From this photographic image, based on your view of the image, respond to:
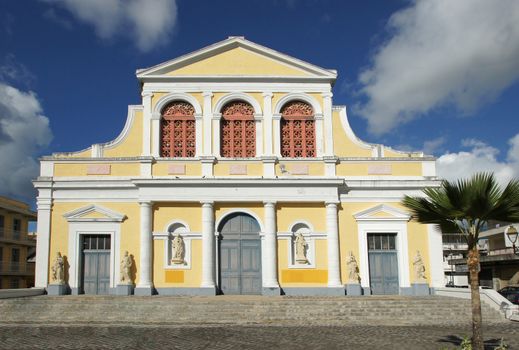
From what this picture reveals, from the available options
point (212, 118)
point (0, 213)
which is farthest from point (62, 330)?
point (0, 213)

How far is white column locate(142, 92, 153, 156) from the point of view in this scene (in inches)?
889

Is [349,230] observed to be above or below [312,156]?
below

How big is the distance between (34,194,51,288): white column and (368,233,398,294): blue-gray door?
44.2ft

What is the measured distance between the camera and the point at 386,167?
22984 mm

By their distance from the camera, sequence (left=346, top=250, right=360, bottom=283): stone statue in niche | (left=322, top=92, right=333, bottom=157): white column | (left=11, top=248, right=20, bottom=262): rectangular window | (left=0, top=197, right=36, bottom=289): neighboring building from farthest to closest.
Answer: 1. (left=11, top=248, right=20, bottom=262): rectangular window
2. (left=0, top=197, right=36, bottom=289): neighboring building
3. (left=322, top=92, right=333, bottom=157): white column
4. (left=346, top=250, right=360, bottom=283): stone statue in niche

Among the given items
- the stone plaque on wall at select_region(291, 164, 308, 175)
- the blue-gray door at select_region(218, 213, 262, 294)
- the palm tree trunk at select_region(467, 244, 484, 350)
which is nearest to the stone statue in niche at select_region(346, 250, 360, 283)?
the blue-gray door at select_region(218, 213, 262, 294)

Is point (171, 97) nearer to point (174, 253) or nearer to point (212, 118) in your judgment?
point (212, 118)

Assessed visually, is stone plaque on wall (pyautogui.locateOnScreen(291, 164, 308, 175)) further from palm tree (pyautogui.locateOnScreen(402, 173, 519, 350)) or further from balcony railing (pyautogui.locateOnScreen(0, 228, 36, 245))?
balcony railing (pyautogui.locateOnScreen(0, 228, 36, 245))

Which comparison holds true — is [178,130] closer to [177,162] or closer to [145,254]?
[177,162]

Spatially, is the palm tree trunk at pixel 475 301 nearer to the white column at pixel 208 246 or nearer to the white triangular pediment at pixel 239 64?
the white column at pixel 208 246

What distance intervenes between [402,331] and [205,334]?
18.1ft

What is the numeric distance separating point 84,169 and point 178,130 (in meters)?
4.34

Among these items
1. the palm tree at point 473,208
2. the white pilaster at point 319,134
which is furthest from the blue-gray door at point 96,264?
the palm tree at point 473,208

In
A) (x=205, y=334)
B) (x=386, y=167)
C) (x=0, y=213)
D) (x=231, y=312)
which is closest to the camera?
(x=205, y=334)
